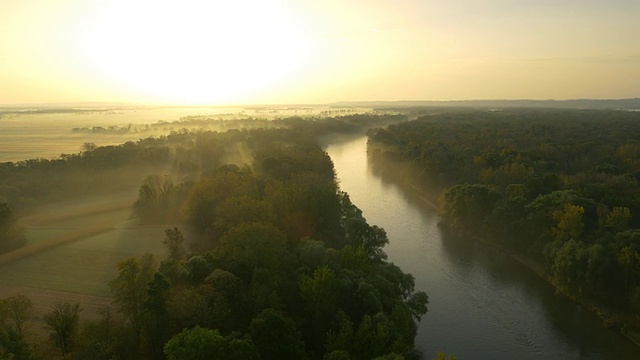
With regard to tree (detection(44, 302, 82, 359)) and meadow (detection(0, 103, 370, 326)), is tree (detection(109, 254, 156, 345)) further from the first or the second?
meadow (detection(0, 103, 370, 326))

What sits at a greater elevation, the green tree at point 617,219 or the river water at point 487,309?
the green tree at point 617,219

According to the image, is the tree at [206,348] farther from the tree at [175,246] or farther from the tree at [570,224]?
the tree at [570,224]

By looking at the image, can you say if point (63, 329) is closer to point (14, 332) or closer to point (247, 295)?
point (14, 332)

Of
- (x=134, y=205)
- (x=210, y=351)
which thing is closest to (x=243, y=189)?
(x=134, y=205)

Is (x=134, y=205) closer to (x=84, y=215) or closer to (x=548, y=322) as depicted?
(x=84, y=215)

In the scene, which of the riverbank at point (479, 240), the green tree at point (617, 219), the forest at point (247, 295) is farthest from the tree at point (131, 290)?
the green tree at point (617, 219)

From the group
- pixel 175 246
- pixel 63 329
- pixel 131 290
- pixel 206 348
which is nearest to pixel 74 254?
pixel 175 246

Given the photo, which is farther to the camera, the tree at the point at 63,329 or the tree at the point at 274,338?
the tree at the point at 274,338
